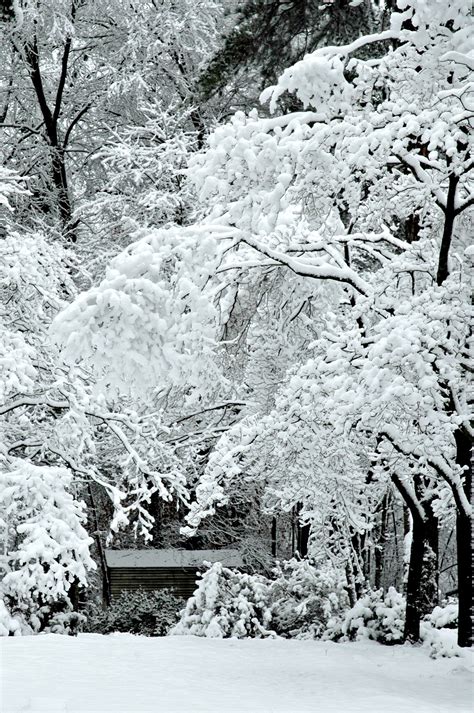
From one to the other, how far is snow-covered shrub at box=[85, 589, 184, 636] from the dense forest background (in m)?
1.18

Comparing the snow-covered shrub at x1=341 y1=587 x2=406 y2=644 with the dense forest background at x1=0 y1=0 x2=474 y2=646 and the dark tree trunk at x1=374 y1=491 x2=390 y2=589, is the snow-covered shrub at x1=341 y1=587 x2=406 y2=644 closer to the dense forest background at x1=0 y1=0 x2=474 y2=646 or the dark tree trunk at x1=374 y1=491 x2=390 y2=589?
the dense forest background at x1=0 y1=0 x2=474 y2=646

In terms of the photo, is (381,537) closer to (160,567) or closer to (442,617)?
(160,567)

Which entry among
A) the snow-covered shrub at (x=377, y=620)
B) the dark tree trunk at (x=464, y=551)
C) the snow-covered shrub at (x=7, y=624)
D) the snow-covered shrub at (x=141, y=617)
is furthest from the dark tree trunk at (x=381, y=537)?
the dark tree trunk at (x=464, y=551)

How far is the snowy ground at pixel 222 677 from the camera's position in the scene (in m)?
6.24

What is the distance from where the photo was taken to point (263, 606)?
1187 centimetres

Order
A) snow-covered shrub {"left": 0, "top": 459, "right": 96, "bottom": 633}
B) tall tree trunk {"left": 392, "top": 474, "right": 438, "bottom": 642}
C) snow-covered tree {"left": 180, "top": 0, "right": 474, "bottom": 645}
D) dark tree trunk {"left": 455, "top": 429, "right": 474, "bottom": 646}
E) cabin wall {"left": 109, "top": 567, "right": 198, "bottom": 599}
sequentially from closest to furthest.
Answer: snow-covered tree {"left": 180, "top": 0, "right": 474, "bottom": 645}, dark tree trunk {"left": 455, "top": 429, "right": 474, "bottom": 646}, tall tree trunk {"left": 392, "top": 474, "right": 438, "bottom": 642}, snow-covered shrub {"left": 0, "top": 459, "right": 96, "bottom": 633}, cabin wall {"left": 109, "top": 567, "right": 198, "bottom": 599}

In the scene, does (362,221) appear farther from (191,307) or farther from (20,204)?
(20,204)

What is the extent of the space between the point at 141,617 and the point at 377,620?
6237 millimetres

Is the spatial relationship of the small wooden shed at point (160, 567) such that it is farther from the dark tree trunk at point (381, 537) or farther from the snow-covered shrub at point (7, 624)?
the snow-covered shrub at point (7, 624)

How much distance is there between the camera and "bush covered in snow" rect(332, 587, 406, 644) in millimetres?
10156

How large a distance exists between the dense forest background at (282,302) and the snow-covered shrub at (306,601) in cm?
17

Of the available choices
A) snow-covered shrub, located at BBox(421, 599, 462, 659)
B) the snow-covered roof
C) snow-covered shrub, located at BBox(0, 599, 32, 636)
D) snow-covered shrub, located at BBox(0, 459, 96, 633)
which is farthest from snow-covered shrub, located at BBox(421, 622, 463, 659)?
the snow-covered roof

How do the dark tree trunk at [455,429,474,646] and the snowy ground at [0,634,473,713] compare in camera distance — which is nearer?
the snowy ground at [0,634,473,713]

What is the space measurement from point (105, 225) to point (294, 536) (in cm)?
994
